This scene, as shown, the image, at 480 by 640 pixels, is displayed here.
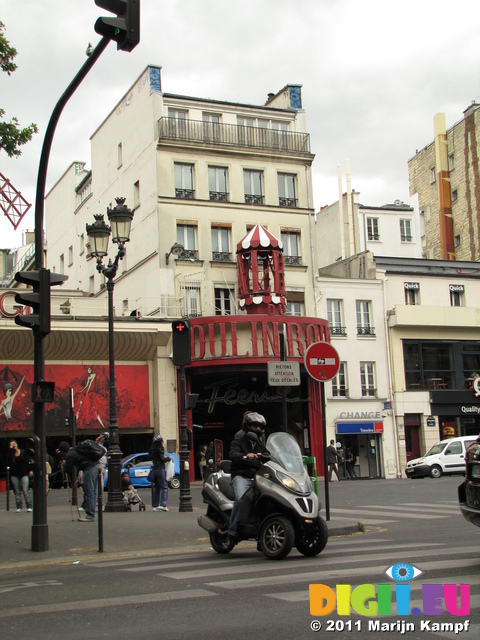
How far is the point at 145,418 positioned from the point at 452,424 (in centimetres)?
1577

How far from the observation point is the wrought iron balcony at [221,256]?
132ft

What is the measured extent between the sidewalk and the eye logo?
183 inches

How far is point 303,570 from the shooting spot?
28.3 ft

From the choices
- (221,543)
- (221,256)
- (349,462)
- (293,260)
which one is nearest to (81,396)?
(221,256)

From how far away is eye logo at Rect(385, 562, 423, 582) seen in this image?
764 centimetres

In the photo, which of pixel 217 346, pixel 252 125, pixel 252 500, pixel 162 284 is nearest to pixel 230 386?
pixel 217 346

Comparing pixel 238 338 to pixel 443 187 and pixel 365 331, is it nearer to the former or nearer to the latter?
pixel 365 331

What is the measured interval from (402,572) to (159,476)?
11.8 metres

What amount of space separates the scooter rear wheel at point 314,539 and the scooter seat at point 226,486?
1.08 m

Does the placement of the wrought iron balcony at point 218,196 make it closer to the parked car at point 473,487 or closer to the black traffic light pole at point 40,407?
the black traffic light pole at point 40,407

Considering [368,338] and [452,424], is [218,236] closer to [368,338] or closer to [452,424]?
[368,338]

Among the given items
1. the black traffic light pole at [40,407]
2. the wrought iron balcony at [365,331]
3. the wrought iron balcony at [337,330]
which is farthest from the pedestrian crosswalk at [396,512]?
the wrought iron balcony at [365,331]

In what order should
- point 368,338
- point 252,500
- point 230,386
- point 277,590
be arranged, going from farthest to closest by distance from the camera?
point 368,338 → point 230,386 → point 252,500 → point 277,590

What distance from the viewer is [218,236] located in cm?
4066
